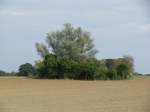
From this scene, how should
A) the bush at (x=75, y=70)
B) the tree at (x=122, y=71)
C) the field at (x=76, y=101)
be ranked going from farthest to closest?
the bush at (x=75, y=70) → the tree at (x=122, y=71) → the field at (x=76, y=101)

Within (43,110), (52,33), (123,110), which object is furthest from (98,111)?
(52,33)

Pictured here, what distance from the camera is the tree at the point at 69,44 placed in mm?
68500

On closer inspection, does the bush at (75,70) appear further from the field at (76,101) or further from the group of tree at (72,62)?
the field at (76,101)

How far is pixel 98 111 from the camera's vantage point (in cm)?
1547

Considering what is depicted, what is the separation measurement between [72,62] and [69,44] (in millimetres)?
6031

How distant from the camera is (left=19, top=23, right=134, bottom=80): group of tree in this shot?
2482 inches

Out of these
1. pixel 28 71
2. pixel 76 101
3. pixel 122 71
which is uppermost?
pixel 122 71

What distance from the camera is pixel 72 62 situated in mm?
63781

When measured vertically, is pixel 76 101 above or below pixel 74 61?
below

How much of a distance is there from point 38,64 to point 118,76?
1210 centimetres

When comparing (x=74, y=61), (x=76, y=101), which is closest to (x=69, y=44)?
(x=74, y=61)

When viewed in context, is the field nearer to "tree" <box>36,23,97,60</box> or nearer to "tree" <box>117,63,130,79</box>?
"tree" <box>117,63,130,79</box>

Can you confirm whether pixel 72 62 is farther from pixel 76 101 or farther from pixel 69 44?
pixel 76 101

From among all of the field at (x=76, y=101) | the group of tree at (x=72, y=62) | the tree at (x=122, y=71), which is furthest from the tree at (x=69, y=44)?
the field at (x=76, y=101)
